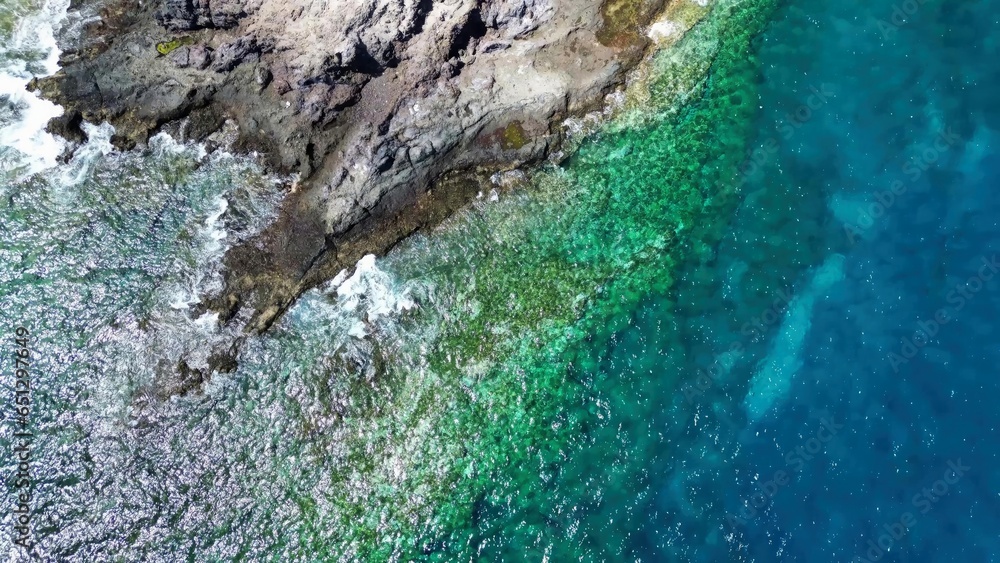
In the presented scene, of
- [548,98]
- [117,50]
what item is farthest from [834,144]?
[117,50]

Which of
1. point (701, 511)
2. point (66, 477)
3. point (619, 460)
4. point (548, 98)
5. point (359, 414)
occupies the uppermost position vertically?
point (548, 98)

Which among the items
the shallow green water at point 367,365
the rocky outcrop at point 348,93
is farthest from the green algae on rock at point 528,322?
the rocky outcrop at point 348,93

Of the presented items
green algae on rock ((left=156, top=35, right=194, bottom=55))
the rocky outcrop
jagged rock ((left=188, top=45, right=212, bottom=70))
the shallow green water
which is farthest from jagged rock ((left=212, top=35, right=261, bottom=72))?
the shallow green water

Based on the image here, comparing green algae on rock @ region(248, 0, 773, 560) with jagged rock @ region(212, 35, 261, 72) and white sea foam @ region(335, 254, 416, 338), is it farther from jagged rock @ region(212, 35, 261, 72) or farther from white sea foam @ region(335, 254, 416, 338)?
jagged rock @ region(212, 35, 261, 72)

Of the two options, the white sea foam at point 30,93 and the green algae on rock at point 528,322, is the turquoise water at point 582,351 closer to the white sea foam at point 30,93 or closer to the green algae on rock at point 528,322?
the green algae on rock at point 528,322

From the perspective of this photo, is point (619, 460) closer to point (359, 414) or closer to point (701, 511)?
point (701, 511)

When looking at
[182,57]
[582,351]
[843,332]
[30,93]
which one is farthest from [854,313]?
[30,93]

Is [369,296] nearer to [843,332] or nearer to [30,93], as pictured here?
[30,93]
